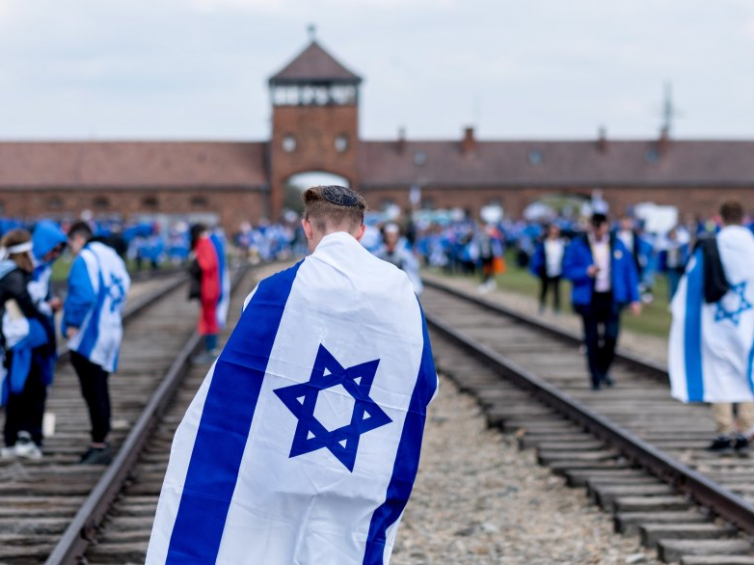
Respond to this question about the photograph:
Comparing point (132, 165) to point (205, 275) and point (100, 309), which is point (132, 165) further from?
point (100, 309)

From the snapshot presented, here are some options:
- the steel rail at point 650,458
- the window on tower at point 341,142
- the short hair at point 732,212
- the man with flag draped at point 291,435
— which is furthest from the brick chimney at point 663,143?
the man with flag draped at point 291,435

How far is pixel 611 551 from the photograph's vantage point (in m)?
6.37

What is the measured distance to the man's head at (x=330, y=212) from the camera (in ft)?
12.5

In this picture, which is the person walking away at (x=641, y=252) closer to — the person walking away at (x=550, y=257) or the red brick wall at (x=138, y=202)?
the person walking away at (x=550, y=257)

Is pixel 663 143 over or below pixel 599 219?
over

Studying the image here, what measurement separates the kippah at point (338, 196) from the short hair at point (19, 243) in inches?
179

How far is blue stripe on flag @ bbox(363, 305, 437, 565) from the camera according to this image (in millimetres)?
3799

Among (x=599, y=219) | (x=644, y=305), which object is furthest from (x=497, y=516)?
(x=644, y=305)

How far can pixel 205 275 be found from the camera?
1302 centimetres

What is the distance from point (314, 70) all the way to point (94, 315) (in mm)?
60844

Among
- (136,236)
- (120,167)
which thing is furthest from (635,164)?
(136,236)

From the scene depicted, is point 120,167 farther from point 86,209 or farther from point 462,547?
point 462,547

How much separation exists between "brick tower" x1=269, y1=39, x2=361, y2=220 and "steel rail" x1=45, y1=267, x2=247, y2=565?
189 feet

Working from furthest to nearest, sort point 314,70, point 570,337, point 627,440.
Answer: point 314,70 → point 570,337 → point 627,440
